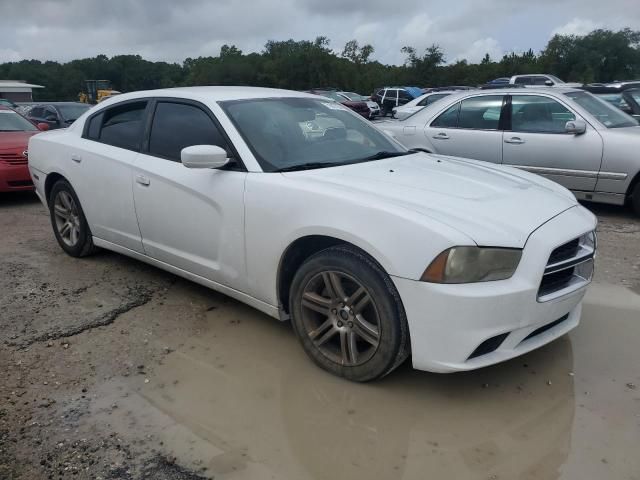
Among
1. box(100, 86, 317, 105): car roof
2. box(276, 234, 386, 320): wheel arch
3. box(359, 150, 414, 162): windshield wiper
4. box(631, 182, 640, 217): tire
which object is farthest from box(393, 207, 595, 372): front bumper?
box(631, 182, 640, 217): tire

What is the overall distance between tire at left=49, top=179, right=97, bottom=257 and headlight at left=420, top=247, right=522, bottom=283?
3.51m

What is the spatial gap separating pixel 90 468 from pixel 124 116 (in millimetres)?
2966

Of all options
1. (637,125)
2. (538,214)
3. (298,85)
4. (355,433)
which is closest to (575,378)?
(538,214)

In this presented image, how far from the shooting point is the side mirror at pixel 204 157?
336cm

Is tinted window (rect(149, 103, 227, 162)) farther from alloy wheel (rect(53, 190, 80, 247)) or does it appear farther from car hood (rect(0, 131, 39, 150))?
car hood (rect(0, 131, 39, 150))

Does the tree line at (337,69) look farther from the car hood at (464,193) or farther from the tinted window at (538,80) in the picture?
the car hood at (464,193)

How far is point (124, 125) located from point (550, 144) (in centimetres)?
474

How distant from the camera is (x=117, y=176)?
14.2 ft

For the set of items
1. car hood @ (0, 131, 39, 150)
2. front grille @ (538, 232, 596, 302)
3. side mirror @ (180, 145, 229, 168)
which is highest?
side mirror @ (180, 145, 229, 168)

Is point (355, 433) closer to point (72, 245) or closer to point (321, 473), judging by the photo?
point (321, 473)

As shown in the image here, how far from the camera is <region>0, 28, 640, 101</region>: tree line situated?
57.6m

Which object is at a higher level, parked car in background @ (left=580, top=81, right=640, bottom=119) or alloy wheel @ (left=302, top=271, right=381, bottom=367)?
parked car in background @ (left=580, top=81, right=640, bottom=119)

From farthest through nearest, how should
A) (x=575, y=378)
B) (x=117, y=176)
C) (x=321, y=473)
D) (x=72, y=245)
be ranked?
1. (x=72, y=245)
2. (x=117, y=176)
3. (x=575, y=378)
4. (x=321, y=473)

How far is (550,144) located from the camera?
259 inches
